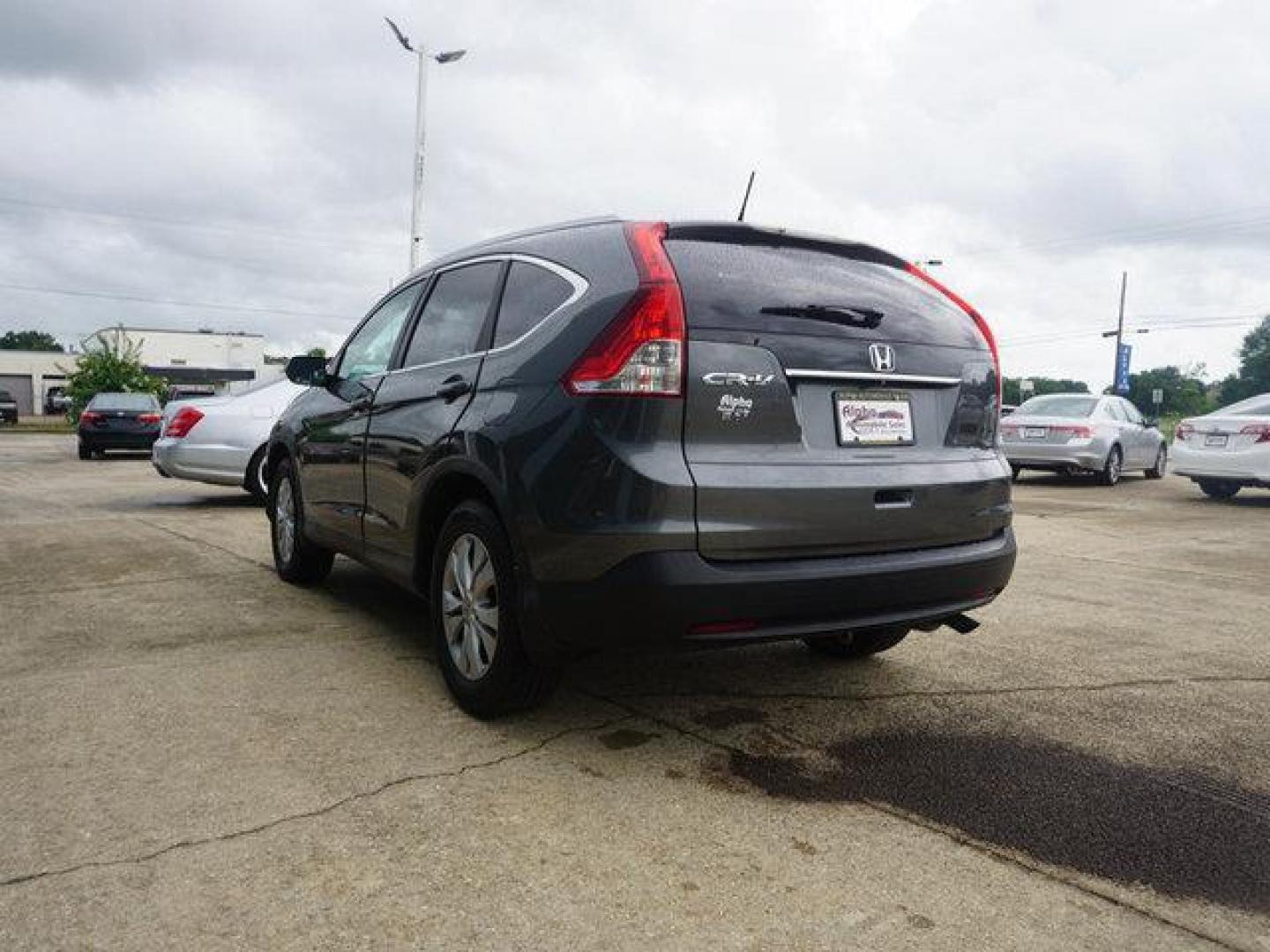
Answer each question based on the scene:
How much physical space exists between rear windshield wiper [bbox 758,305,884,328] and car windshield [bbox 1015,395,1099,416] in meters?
13.1

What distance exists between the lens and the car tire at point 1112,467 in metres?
15.1

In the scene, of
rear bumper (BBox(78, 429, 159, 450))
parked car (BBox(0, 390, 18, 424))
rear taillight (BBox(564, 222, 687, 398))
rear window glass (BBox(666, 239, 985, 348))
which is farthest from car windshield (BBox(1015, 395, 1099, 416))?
parked car (BBox(0, 390, 18, 424))

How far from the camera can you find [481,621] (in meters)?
3.50

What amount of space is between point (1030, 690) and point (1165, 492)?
471 inches

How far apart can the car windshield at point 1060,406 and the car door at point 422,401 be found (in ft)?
42.7

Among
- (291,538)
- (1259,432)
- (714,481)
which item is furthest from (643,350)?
(1259,432)

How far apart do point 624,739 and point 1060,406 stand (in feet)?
45.9

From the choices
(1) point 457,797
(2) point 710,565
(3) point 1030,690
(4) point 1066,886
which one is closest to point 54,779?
(1) point 457,797

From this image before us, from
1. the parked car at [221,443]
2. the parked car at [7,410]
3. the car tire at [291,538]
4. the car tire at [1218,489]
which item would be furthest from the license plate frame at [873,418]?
the parked car at [7,410]

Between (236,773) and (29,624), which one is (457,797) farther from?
(29,624)

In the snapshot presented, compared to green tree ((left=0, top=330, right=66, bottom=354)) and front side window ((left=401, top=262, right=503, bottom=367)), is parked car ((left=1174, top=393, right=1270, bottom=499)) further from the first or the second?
green tree ((left=0, top=330, right=66, bottom=354))

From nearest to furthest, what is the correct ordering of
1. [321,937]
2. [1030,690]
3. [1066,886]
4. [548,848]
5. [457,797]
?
[321,937]
[1066,886]
[548,848]
[457,797]
[1030,690]

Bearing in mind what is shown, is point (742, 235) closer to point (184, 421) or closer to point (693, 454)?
point (693, 454)

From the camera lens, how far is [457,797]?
2.86m
